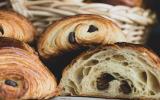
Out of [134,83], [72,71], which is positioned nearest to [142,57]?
[134,83]

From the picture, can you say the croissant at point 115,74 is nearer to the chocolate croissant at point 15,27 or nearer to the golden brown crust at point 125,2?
the chocolate croissant at point 15,27

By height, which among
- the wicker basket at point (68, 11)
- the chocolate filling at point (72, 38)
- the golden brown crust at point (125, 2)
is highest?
the golden brown crust at point (125, 2)

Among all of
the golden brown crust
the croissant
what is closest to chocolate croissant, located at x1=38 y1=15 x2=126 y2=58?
the croissant

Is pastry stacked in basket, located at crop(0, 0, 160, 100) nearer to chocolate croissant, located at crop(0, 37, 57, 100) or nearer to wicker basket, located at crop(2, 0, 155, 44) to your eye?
chocolate croissant, located at crop(0, 37, 57, 100)

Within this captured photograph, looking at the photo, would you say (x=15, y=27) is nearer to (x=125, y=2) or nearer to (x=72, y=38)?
(x=72, y=38)

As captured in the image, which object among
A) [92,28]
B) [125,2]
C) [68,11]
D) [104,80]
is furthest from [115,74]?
[125,2]

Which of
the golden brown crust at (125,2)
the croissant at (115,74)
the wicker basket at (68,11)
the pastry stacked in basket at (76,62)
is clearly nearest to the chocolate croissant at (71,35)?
the pastry stacked in basket at (76,62)

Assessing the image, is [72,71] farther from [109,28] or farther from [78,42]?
[109,28]
